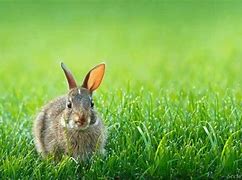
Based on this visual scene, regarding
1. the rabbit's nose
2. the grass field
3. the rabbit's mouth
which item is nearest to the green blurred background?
the grass field

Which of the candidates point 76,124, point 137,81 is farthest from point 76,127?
point 137,81

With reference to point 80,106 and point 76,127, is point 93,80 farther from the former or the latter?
point 76,127

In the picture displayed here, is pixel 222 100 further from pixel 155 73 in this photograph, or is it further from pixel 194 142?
pixel 155 73

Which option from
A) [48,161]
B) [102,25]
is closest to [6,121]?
[48,161]

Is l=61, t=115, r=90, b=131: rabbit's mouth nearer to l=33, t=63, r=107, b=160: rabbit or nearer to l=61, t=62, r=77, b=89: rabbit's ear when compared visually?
l=33, t=63, r=107, b=160: rabbit

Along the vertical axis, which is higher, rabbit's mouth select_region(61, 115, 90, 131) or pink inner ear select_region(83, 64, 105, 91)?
pink inner ear select_region(83, 64, 105, 91)

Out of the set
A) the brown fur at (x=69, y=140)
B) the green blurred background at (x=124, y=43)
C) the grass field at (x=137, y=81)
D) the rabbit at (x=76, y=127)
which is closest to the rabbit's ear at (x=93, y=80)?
the rabbit at (x=76, y=127)
